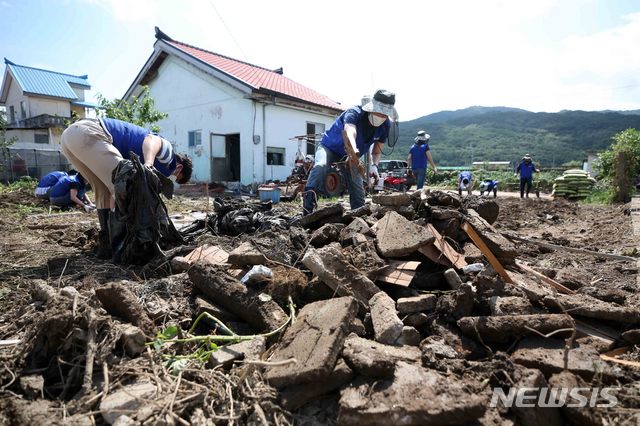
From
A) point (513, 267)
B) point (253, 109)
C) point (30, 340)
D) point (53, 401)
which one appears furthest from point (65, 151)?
point (253, 109)

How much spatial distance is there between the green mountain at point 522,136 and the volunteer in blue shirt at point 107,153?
43842mm

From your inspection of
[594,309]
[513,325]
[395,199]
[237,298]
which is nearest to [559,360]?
[513,325]

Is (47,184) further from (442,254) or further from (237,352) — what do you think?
(442,254)

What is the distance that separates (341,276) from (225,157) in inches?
519

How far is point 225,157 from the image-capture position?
47.6 feet

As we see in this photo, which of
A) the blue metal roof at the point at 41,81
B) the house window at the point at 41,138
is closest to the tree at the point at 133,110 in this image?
the house window at the point at 41,138

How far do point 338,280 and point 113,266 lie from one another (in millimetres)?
2062

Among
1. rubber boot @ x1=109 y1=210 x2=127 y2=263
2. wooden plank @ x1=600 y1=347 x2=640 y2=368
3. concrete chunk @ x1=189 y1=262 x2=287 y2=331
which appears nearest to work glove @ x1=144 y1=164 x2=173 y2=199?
rubber boot @ x1=109 y1=210 x2=127 y2=263

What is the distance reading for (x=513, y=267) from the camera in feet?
9.11

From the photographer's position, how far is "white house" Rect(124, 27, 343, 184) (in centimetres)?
1312

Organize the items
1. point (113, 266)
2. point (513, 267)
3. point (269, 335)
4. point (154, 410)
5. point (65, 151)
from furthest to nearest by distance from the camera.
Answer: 1. point (65, 151)
2. point (113, 266)
3. point (513, 267)
4. point (269, 335)
5. point (154, 410)

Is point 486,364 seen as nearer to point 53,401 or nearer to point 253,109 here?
point 53,401

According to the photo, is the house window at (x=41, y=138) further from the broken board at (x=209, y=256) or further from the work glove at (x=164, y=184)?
the broken board at (x=209, y=256)

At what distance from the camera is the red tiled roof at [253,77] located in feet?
46.9
